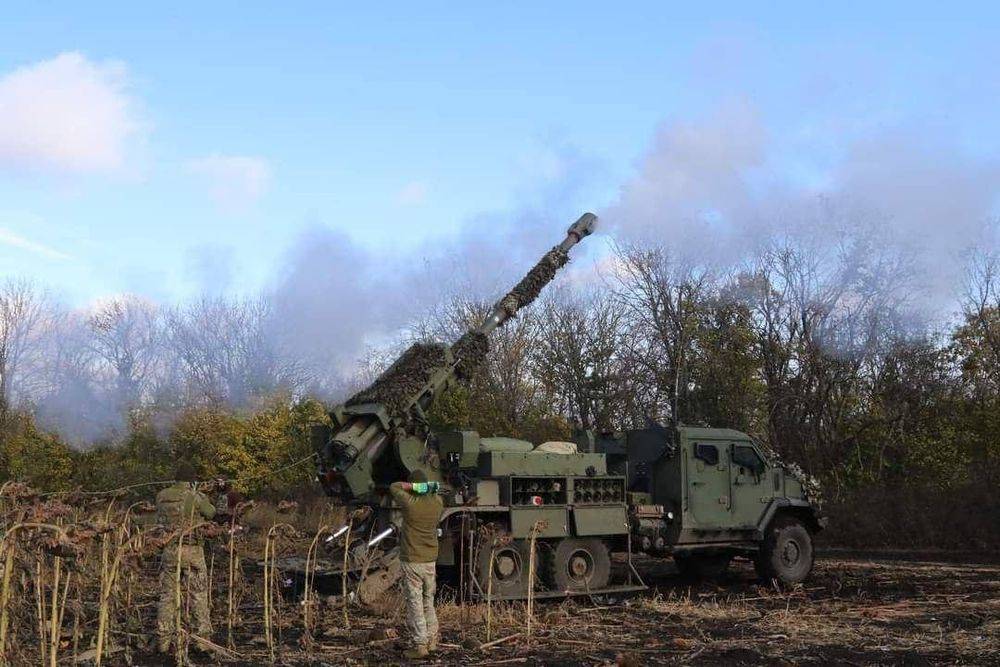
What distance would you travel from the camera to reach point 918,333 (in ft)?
86.2

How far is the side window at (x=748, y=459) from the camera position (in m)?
16.5

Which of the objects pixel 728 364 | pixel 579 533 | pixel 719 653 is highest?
pixel 728 364

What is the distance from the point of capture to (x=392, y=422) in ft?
48.0

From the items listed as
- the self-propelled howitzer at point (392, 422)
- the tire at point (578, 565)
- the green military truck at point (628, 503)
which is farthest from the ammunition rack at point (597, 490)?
the self-propelled howitzer at point (392, 422)

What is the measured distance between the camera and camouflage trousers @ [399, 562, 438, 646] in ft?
33.9

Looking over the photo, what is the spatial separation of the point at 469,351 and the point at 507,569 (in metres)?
3.13

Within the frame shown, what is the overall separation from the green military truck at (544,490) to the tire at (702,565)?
0.41m

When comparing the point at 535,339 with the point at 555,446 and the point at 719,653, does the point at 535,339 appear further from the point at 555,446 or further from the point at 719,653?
the point at 719,653

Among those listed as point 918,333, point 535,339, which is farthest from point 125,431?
point 918,333

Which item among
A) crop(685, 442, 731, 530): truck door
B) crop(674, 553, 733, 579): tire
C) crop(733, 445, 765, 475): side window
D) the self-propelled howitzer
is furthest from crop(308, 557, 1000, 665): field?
the self-propelled howitzer

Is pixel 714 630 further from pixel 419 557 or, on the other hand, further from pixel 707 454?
pixel 707 454

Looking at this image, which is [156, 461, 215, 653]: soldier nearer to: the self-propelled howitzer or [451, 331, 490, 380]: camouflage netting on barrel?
the self-propelled howitzer

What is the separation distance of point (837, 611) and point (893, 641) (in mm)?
2182

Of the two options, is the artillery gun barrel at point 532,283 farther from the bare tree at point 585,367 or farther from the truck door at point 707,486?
the bare tree at point 585,367
